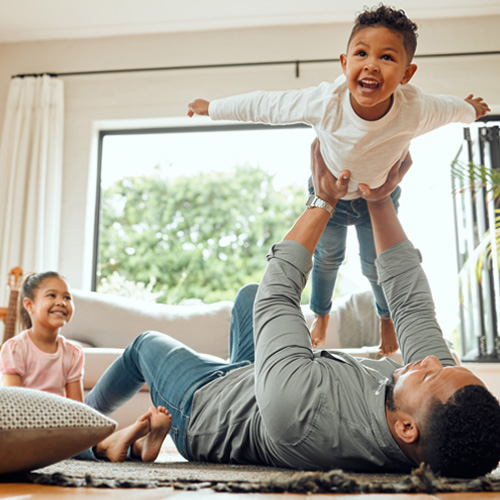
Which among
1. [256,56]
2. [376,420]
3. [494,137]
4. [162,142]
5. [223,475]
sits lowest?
[223,475]

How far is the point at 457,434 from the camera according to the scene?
1.05 m

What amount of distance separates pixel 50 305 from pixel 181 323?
4.18 feet

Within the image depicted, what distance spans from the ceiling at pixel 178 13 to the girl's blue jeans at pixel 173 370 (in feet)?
9.46

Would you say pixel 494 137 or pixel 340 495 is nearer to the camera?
pixel 340 495

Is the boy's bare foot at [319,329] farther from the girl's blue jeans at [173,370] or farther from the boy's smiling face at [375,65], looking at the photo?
the boy's smiling face at [375,65]

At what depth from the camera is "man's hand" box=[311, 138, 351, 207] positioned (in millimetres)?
1601

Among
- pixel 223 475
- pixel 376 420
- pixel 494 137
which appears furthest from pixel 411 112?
pixel 494 137

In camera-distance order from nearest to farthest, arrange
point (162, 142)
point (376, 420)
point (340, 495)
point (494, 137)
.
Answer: point (340, 495)
point (376, 420)
point (494, 137)
point (162, 142)

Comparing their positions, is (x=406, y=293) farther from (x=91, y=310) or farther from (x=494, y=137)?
(x=494, y=137)

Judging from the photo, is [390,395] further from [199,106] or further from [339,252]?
[199,106]

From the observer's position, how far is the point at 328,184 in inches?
64.4

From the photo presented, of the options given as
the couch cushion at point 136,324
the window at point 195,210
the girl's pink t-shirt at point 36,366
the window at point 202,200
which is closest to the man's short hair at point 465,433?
the girl's pink t-shirt at point 36,366

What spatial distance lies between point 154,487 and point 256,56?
12.8ft

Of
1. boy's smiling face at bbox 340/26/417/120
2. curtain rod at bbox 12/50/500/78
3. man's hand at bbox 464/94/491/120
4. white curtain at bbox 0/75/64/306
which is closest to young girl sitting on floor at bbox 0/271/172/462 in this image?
boy's smiling face at bbox 340/26/417/120
